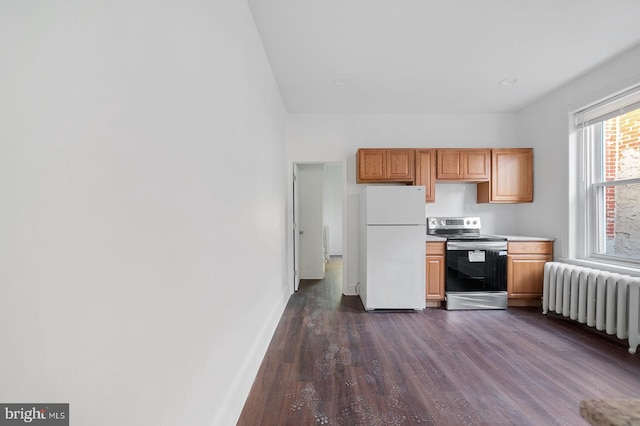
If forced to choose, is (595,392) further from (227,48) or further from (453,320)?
(227,48)

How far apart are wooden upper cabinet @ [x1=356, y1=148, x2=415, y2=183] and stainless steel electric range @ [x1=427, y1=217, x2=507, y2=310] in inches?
44.2

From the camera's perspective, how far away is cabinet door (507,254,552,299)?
3.18 meters

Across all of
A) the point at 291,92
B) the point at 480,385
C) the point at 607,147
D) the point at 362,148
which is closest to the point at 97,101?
the point at 480,385

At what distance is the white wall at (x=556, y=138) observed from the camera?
8.38 ft

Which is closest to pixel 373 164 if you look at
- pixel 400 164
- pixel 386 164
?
pixel 386 164

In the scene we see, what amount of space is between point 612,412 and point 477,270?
126 inches

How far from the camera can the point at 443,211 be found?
378 cm

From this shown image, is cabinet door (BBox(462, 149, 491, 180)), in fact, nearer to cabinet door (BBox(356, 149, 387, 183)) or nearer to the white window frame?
the white window frame

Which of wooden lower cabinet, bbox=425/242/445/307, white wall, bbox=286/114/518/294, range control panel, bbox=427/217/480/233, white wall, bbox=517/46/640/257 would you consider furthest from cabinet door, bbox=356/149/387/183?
white wall, bbox=517/46/640/257

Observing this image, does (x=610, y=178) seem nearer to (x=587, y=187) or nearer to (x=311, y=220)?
(x=587, y=187)

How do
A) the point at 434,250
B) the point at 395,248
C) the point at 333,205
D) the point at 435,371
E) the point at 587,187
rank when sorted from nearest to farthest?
the point at 435,371 → the point at 587,187 → the point at 395,248 → the point at 434,250 → the point at 333,205

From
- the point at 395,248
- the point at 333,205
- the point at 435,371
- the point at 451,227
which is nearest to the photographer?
the point at 435,371

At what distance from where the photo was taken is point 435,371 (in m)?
1.91

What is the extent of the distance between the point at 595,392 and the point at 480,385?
0.74m
